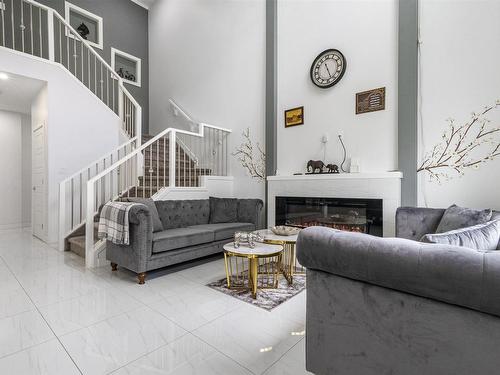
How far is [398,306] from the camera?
3.54 ft

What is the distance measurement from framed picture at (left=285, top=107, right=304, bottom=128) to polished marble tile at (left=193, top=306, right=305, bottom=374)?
291 centimetres

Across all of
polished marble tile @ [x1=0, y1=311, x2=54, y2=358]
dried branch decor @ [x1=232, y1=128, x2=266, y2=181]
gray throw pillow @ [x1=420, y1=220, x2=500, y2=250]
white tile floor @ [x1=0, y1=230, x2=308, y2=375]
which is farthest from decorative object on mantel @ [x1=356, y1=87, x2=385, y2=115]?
polished marble tile @ [x1=0, y1=311, x2=54, y2=358]

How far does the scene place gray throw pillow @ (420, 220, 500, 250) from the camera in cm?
120

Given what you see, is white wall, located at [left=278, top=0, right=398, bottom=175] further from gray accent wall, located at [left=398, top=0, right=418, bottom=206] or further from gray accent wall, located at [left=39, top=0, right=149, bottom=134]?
gray accent wall, located at [left=39, top=0, right=149, bottom=134]

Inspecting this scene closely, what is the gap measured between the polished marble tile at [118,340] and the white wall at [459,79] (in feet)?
10.0

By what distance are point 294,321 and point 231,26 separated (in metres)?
5.21

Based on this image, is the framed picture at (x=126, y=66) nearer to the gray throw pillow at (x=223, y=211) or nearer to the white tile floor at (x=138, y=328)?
the gray throw pillow at (x=223, y=211)

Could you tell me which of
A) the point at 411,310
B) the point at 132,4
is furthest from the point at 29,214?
the point at 411,310

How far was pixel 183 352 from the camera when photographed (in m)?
1.69

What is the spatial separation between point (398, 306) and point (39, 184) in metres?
5.80

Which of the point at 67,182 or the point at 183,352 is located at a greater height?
the point at 67,182

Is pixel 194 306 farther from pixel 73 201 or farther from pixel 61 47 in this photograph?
pixel 61 47

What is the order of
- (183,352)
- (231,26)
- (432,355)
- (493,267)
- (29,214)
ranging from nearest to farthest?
1. (493,267)
2. (432,355)
3. (183,352)
4. (231,26)
5. (29,214)

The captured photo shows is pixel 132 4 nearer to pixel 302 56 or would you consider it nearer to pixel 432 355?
pixel 302 56
